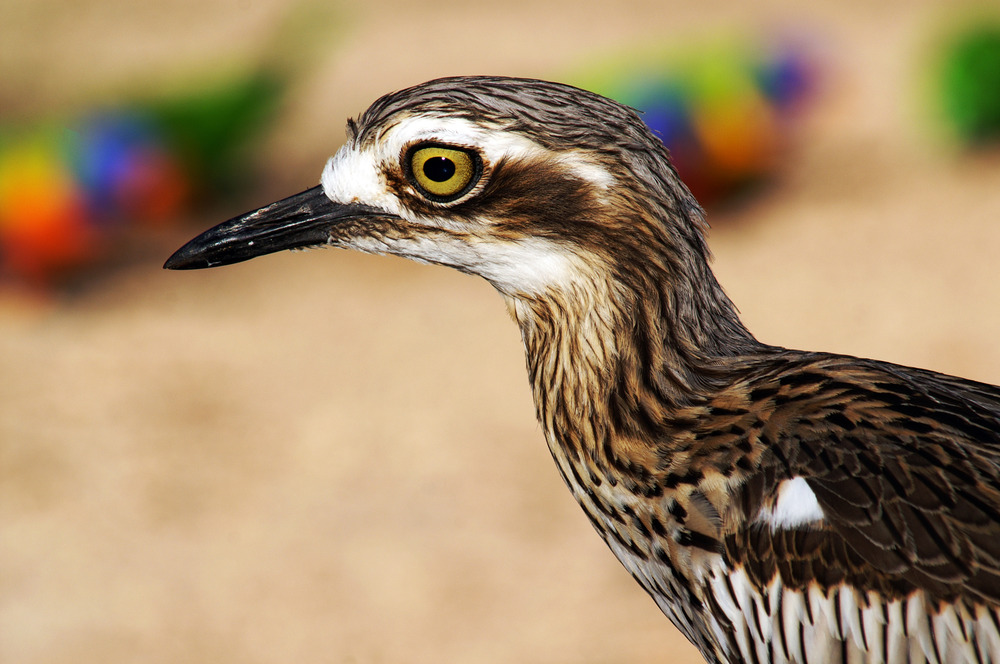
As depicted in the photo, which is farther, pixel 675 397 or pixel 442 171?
pixel 675 397

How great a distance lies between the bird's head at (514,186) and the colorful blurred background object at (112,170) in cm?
584

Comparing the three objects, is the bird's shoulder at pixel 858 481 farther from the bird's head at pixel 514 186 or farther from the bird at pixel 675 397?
the bird's head at pixel 514 186

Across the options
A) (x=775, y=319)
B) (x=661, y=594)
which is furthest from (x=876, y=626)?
(x=775, y=319)

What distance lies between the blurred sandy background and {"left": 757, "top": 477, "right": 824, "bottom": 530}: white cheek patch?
265 cm

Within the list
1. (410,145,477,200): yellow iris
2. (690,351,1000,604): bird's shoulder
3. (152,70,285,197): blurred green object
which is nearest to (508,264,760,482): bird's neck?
(690,351,1000,604): bird's shoulder

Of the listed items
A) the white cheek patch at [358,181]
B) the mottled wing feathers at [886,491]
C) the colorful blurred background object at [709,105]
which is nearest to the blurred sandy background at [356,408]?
the colorful blurred background object at [709,105]

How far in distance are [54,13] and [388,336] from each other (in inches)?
252

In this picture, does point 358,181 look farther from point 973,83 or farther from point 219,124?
point 973,83

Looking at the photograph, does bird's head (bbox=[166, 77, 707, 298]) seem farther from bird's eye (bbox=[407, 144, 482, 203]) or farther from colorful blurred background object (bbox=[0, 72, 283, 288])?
colorful blurred background object (bbox=[0, 72, 283, 288])

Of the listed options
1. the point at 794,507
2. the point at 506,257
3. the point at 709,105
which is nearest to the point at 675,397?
the point at 794,507

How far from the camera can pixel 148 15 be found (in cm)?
1159

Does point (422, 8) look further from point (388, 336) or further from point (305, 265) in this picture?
point (388, 336)

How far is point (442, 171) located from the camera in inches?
99.3

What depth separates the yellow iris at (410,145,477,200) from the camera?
2.49 metres
